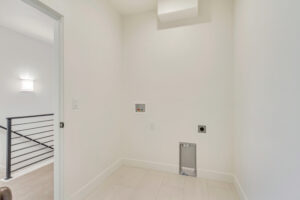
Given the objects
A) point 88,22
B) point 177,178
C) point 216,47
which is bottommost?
point 177,178

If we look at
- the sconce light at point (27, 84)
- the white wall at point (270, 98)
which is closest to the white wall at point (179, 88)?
the white wall at point (270, 98)

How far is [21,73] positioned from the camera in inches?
118

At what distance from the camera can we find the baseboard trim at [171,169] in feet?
6.87

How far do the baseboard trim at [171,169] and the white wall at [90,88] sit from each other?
12.3 inches

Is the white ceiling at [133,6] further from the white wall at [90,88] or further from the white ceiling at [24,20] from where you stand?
the white ceiling at [24,20]

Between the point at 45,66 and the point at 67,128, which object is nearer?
the point at 67,128

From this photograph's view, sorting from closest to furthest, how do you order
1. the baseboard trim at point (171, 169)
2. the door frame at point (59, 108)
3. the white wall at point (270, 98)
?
1. the white wall at point (270, 98)
2. the door frame at point (59, 108)
3. the baseboard trim at point (171, 169)

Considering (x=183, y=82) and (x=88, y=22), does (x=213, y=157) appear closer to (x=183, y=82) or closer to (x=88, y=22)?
(x=183, y=82)

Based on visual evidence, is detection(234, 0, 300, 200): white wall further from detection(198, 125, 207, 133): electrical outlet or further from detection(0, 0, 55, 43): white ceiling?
detection(0, 0, 55, 43): white ceiling

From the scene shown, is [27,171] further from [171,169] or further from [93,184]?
[171,169]

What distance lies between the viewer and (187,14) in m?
2.14

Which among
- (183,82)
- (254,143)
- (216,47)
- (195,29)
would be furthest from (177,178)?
(195,29)

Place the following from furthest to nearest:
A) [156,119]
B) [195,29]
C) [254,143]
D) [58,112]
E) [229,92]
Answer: [156,119], [195,29], [229,92], [58,112], [254,143]

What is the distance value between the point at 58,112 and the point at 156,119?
1.44 m
